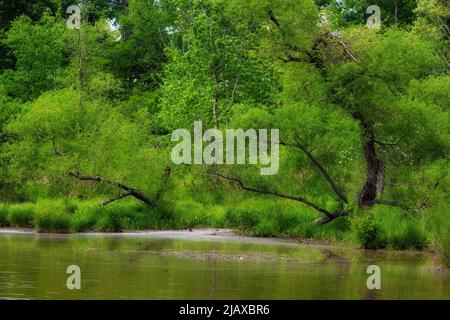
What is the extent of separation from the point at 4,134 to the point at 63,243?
20160 millimetres

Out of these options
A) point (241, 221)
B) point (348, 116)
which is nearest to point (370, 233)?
point (348, 116)

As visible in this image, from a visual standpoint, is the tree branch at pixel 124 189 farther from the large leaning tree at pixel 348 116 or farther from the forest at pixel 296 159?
the large leaning tree at pixel 348 116

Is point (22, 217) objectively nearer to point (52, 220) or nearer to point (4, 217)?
point (4, 217)

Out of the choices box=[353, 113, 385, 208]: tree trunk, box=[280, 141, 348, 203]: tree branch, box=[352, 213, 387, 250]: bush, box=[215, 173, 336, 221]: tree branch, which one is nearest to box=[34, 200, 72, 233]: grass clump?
box=[215, 173, 336, 221]: tree branch

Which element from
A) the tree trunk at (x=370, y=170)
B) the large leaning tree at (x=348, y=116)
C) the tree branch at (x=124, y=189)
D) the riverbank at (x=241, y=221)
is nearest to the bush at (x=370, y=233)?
the riverbank at (x=241, y=221)

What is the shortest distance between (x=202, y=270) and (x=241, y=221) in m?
12.2

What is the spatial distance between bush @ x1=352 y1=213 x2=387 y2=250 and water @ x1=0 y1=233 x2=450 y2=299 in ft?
2.04

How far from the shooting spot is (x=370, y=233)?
27.0 metres

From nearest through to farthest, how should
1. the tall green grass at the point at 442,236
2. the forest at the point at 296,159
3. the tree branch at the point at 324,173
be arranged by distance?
1. the tall green grass at the point at 442,236
2. the forest at the point at 296,159
3. the tree branch at the point at 324,173

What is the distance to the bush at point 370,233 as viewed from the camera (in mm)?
26942

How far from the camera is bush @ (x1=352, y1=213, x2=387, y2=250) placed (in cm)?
2694

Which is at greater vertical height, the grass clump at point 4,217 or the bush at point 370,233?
the grass clump at point 4,217

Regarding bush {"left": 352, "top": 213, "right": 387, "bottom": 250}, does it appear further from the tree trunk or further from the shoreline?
the tree trunk
